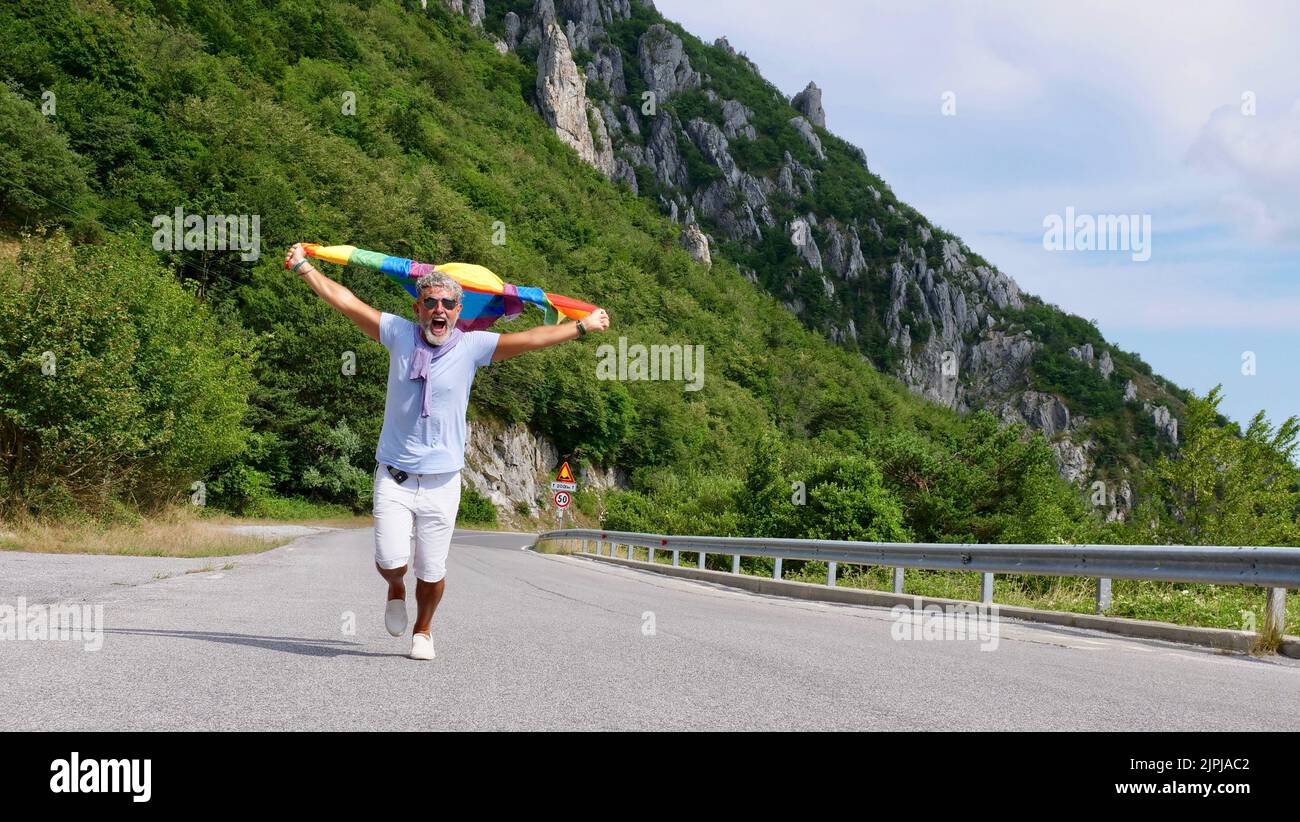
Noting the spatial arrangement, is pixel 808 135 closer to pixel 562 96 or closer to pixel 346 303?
pixel 562 96

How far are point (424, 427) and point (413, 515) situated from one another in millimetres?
516

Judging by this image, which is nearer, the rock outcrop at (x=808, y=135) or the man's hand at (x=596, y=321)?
the man's hand at (x=596, y=321)

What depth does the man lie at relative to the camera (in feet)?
17.8

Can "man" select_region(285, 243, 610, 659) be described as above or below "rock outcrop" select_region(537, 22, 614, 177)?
below

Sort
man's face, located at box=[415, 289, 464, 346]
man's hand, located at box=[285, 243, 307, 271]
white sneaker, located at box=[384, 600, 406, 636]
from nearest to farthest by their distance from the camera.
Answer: man's face, located at box=[415, 289, 464, 346]
white sneaker, located at box=[384, 600, 406, 636]
man's hand, located at box=[285, 243, 307, 271]

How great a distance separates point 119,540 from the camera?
16875 millimetres

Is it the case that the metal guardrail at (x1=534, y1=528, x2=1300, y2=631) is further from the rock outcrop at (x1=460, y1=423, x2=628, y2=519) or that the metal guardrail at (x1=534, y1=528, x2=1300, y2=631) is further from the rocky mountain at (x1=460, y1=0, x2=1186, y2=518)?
the rocky mountain at (x1=460, y1=0, x2=1186, y2=518)

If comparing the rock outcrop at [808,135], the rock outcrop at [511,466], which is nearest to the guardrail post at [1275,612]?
the rock outcrop at [511,466]

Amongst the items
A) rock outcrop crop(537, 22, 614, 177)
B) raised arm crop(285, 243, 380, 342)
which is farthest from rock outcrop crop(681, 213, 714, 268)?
raised arm crop(285, 243, 380, 342)

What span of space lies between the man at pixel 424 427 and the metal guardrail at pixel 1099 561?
6.06m

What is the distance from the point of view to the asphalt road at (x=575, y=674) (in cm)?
397

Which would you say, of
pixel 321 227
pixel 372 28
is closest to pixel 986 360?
pixel 372 28

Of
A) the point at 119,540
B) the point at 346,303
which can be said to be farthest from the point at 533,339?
the point at 119,540

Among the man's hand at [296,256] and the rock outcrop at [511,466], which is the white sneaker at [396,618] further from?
the rock outcrop at [511,466]
